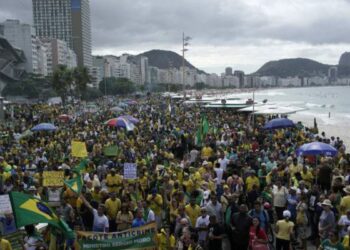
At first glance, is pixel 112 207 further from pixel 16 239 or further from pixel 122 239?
pixel 16 239

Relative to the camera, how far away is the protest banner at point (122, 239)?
7.25 meters

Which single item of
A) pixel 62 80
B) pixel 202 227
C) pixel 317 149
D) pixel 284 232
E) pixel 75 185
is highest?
pixel 62 80

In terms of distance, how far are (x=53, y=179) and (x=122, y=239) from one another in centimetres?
432

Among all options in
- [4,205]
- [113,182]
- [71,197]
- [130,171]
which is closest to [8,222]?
[4,205]

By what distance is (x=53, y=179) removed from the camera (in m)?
11.1

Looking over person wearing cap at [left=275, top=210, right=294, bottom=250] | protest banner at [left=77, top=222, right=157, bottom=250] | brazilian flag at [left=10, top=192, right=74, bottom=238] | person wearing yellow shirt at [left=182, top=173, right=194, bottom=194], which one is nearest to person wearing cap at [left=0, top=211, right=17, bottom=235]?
brazilian flag at [left=10, top=192, right=74, bottom=238]

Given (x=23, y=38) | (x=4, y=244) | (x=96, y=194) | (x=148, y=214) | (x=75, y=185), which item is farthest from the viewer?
(x=23, y=38)

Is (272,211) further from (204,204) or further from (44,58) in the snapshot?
(44,58)

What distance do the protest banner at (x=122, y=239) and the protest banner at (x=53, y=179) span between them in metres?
3.99

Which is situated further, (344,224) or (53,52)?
(53,52)

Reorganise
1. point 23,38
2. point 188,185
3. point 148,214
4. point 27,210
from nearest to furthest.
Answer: point 27,210 → point 148,214 → point 188,185 → point 23,38

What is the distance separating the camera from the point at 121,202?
9531mm

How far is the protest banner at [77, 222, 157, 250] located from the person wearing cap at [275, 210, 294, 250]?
7.85 ft

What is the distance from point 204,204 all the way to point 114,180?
2822 mm
